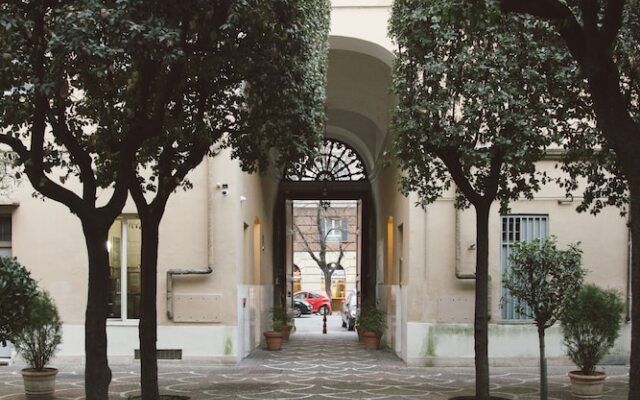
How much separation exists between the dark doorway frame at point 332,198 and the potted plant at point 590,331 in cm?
1341

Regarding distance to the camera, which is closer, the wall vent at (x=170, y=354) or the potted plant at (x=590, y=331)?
the potted plant at (x=590, y=331)

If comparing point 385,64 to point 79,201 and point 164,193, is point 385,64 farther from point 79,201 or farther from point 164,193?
point 79,201

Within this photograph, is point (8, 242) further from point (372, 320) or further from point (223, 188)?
point (372, 320)

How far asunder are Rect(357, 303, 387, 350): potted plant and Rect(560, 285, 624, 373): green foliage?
7.86 m

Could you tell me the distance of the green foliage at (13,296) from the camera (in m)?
9.10

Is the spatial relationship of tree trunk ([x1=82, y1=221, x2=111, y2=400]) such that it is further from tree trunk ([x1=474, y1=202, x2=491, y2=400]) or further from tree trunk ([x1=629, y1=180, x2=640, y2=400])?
tree trunk ([x1=629, y1=180, x2=640, y2=400])

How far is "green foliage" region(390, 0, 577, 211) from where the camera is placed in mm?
10305

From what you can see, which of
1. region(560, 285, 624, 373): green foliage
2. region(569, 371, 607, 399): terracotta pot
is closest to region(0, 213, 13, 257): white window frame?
region(560, 285, 624, 373): green foliage

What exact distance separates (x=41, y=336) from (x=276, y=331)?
8233 mm

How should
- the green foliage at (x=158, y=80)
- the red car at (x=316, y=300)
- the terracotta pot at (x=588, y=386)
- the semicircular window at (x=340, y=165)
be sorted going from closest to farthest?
the green foliage at (x=158, y=80) < the terracotta pot at (x=588, y=386) < the semicircular window at (x=340, y=165) < the red car at (x=316, y=300)

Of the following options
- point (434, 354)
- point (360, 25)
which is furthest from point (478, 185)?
point (360, 25)

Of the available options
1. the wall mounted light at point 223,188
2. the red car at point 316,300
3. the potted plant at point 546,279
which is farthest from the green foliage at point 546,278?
the red car at point 316,300

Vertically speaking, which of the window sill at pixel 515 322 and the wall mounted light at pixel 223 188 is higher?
the wall mounted light at pixel 223 188

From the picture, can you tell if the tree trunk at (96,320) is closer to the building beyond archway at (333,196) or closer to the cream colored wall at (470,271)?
the cream colored wall at (470,271)
